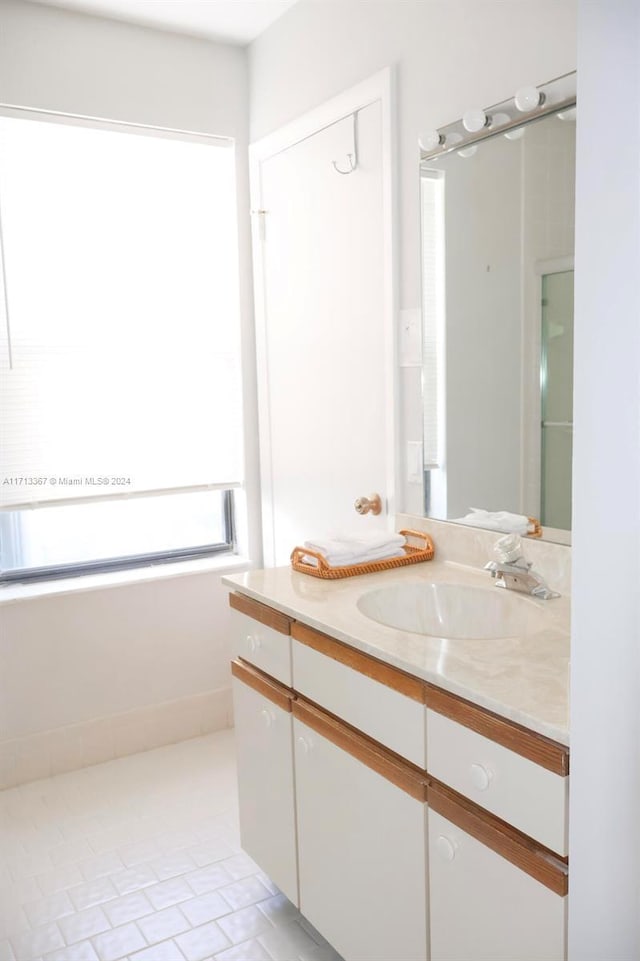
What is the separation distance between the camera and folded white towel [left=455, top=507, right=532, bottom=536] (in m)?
1.92

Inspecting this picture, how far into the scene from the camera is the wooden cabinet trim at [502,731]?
3.60 feet

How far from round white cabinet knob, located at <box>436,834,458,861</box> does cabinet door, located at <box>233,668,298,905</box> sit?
549 mm

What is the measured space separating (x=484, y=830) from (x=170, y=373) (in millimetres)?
2108

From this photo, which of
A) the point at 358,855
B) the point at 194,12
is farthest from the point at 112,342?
the point at 358,855

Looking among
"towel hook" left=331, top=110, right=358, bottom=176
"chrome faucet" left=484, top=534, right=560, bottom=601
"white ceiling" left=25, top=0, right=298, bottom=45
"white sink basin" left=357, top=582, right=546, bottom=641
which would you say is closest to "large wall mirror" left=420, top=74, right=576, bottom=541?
"chrome faucet" left=484, top=534, right=560, bottom=601

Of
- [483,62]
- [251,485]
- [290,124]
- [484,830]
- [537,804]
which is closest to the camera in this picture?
[537,804]

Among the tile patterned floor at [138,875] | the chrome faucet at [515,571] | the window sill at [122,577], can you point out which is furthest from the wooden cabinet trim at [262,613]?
the window sill at [122,577]

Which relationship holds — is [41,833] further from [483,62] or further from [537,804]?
Answer: [483,62]

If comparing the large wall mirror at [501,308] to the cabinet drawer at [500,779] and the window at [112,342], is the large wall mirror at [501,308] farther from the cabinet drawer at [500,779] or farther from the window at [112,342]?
the window at [112,342]

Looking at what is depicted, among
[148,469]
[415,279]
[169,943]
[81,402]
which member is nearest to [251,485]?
[148,469]

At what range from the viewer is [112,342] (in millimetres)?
2809

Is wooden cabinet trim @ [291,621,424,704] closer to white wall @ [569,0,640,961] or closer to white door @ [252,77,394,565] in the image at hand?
white wall @ [569,0,640,961]

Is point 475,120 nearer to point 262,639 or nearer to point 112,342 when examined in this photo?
point 262,639

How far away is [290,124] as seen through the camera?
2664 millimetres
